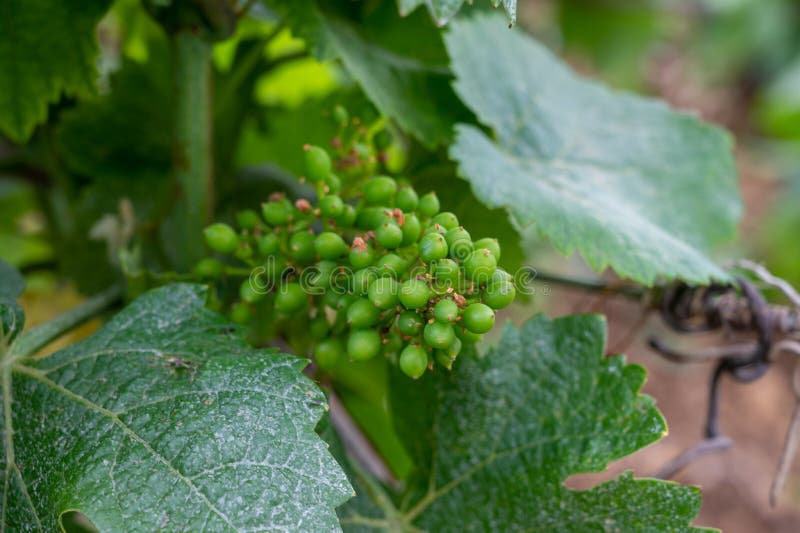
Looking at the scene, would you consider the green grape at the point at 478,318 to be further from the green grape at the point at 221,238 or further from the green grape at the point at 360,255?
the green grape at the point at 221,238

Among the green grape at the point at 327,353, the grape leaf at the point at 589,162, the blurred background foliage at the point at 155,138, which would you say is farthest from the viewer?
the blurred background foliage at the point at 155,138

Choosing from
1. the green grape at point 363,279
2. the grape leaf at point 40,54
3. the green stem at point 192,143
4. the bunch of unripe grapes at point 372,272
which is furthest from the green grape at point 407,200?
the grape leaf at point 40,54

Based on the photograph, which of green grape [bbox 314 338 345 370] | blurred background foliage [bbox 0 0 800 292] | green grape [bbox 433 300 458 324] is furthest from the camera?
blurred background foliage [bbox 0 0 800 292]

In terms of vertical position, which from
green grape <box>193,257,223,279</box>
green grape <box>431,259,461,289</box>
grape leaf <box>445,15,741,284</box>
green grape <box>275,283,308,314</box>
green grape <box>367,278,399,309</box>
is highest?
grape leaf <box>445,15,741,284</box>

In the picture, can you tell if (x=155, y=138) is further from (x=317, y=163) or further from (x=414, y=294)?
(x=414, y=294)

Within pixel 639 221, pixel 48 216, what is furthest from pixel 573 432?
pixel 48 216

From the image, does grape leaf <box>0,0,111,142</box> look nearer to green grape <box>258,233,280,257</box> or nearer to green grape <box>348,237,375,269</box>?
green grape <box>258,233,280,257</box>

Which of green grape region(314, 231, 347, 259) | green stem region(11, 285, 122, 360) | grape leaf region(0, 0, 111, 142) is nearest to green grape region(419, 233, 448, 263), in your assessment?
green grape region(314, 231, 347, 259)
